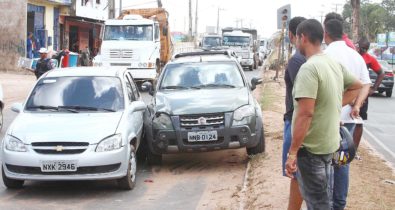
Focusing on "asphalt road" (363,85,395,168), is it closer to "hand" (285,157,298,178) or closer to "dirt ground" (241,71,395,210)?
"dirt ground" (241,71,395,210)

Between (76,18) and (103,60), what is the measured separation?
16.9 meters

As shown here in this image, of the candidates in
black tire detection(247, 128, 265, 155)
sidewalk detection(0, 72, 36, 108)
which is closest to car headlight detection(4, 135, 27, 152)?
black tire detection(247, 128, 265, 155)

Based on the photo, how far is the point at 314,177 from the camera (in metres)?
4.17

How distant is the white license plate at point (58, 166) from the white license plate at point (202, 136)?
2.08 metres

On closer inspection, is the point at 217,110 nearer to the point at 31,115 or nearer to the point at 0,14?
the point at 31,115

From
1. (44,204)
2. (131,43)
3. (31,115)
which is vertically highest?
(131,43)

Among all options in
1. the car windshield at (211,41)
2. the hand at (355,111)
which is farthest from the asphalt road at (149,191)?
the car windshield at (211,41)

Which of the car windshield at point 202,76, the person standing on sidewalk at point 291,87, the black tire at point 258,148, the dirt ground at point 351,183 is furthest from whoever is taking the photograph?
the car windshield at point 202,76

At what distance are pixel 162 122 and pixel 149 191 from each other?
132 centimetres

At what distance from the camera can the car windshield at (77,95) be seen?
25.8ft

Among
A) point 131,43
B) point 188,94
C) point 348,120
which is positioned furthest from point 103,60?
point 348,120

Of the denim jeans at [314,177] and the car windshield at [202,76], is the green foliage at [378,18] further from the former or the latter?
the denim jeans at [314,177]

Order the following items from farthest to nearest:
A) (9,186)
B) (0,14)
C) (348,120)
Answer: (0,14) → (9,186) → (348,120)

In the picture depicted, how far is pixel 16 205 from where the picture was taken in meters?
6.67
